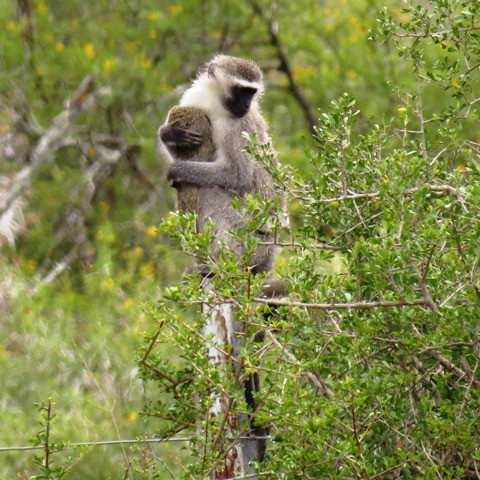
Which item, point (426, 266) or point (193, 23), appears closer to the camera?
point (426, 266)

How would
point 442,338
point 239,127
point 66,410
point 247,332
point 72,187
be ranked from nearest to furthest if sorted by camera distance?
point 442,338, point 247,332, point 239,127, point 66,410, point 72,187

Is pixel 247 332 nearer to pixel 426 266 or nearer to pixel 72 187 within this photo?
pixel 426 266

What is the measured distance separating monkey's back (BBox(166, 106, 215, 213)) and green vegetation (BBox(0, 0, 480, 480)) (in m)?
0.56

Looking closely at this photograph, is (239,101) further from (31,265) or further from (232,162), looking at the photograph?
(31,265)

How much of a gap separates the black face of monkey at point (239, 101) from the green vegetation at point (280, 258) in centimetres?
81

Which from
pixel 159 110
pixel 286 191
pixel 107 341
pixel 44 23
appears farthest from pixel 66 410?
pixel 44 23

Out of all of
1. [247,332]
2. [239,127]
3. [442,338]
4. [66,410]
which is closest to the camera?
[442,338]

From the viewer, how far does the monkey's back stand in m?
6.35

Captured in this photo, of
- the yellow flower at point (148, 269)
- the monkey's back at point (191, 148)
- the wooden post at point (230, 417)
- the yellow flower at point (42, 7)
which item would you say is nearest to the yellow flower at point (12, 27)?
the yellow flower at point (42, 7)

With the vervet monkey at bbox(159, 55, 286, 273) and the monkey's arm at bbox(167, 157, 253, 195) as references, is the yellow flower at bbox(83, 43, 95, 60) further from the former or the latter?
the monkey's arm at bbox(167, 157, 253, 195)

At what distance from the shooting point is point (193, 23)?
41.8 feet

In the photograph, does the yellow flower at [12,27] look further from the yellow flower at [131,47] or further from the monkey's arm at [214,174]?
the monkey's arm at [214,174]

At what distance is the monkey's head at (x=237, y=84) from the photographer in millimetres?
6531

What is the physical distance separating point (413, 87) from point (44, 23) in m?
4.24
